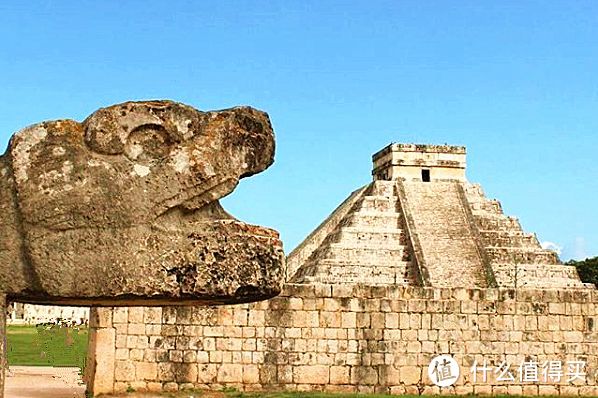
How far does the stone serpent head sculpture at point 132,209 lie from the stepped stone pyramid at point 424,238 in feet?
96.6

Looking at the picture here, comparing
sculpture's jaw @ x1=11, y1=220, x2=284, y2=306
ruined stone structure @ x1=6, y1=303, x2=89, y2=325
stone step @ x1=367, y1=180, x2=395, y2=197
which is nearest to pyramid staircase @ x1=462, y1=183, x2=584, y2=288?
stone step @ x1=367, y1=180, x2=395, y2=197

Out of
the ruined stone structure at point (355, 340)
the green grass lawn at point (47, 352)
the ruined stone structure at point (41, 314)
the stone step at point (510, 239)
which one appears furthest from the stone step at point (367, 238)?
the ruined stone structure at point (41, 314)

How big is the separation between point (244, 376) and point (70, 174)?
A: 12.4m

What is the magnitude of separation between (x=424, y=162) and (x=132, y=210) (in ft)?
153

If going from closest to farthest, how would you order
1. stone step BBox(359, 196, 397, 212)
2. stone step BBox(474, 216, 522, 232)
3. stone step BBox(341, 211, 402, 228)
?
stone step BBox(341, 211, 402, 228) → stone step BBox(359, 196, 397, 212) → stone step BBox(474, 216, 522, 232)

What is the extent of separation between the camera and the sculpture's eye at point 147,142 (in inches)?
159

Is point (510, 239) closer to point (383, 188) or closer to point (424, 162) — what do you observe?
point (383, 188)

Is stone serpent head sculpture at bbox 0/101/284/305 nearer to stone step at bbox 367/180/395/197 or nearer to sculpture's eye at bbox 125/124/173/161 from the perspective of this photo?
sculpture's eye at bbox 125/124/173/161

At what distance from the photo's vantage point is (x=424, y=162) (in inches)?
1962

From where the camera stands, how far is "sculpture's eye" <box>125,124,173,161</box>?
404cm

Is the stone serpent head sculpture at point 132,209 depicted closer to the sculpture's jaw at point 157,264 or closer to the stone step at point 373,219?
the sculpture's jaw at point 157,264

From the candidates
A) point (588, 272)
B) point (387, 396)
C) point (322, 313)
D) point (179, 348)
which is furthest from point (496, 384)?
point (588, 272)

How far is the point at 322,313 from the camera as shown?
1634cm

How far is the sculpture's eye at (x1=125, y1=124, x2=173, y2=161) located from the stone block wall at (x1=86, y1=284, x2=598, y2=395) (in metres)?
11.9
